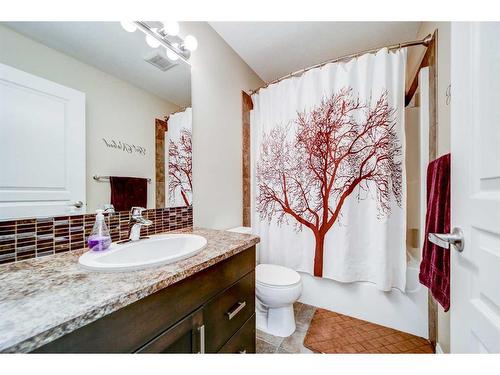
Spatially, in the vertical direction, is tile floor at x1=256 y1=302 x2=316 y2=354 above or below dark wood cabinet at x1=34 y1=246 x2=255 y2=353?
below

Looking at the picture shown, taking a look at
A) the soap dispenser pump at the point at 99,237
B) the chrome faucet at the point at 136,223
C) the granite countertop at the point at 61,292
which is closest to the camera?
the granite countertop at the point at 61,292

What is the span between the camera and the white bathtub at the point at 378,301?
4.62 ft

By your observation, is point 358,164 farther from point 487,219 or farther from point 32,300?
point 32,300

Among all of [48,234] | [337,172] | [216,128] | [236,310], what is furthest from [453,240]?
[216,128]

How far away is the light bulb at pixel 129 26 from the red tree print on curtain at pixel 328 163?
1212 mm

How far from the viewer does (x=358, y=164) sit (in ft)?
4.97

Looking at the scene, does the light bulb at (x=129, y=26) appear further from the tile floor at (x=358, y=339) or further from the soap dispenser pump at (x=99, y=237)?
the tile floor at (x=358, y=339)

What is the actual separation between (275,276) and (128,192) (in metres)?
1.17

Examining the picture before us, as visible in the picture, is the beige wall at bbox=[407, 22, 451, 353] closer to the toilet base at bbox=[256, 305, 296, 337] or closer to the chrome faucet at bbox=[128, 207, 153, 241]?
the toilet base at bbox=[256, 305, 296, 337]

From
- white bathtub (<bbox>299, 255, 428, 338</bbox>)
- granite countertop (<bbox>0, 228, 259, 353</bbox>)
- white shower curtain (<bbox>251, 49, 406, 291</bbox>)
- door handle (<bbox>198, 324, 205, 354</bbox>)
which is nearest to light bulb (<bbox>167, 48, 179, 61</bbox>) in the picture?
white shower curtain (<bbox>251, 49, 406, 291</bbox>)

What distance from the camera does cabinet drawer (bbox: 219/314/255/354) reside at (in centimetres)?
87

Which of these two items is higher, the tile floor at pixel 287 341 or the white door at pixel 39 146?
the white door at pixel 39 146

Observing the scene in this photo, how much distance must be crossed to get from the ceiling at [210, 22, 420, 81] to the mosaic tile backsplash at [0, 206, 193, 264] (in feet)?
5.41

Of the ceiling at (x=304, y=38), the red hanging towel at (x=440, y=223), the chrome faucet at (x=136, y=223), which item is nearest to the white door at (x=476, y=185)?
the red hanging towel at (x=440, y=223)
